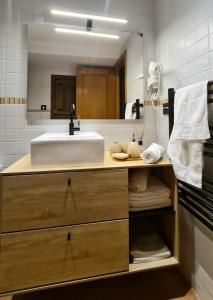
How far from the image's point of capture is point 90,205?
960mm

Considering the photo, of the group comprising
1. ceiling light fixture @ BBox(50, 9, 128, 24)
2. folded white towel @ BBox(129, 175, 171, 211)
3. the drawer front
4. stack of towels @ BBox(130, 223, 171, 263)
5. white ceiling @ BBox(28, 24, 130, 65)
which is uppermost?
ceiling light fixture @ BBox(50, 9, 128, 24)

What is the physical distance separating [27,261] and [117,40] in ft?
5.40

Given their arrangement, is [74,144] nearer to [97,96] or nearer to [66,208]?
[66,208]

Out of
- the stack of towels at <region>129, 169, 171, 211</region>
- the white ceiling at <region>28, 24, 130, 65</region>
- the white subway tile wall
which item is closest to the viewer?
the white subway tile wall

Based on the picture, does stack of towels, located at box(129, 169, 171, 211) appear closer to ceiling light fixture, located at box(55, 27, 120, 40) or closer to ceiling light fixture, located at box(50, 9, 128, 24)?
ceiling light fixture, located at box(55, 27, 120, 40)

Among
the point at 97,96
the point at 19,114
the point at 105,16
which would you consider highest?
the point at 105,16

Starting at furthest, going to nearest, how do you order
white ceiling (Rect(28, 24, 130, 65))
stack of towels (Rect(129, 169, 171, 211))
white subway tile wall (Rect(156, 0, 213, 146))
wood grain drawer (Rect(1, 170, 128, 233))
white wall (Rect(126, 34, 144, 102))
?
white wall (Rect(126, 34, 144, 102)) → white ceiling (Rect(28, 24, 130, 65)) → stack of towels (Rect(129, 169, 171, 211)) → white subway tile wall (Rect(156, 0, 213, 146)) → wood grain drawer (Rect(1, 170, 128, 233))

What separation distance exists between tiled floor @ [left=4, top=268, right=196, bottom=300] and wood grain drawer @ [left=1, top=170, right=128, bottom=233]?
1.89 feet

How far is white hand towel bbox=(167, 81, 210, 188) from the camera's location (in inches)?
35.4

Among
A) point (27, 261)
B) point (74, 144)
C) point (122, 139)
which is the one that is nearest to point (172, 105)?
point (122, 139)

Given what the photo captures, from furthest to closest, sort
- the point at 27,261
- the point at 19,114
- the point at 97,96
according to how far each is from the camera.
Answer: the point at 97,96, the point at 19,114, the point at 27,261

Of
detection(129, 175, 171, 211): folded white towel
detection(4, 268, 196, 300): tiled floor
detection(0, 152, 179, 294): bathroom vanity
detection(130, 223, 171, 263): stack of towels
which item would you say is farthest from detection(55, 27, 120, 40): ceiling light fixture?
detection(4, 268, 196, 300): tiled floor

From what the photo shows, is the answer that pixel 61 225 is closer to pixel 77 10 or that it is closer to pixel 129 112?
pixel 129 112

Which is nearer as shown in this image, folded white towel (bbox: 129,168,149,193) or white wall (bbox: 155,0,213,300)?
white wall (bbox: 155,0,213,300)
